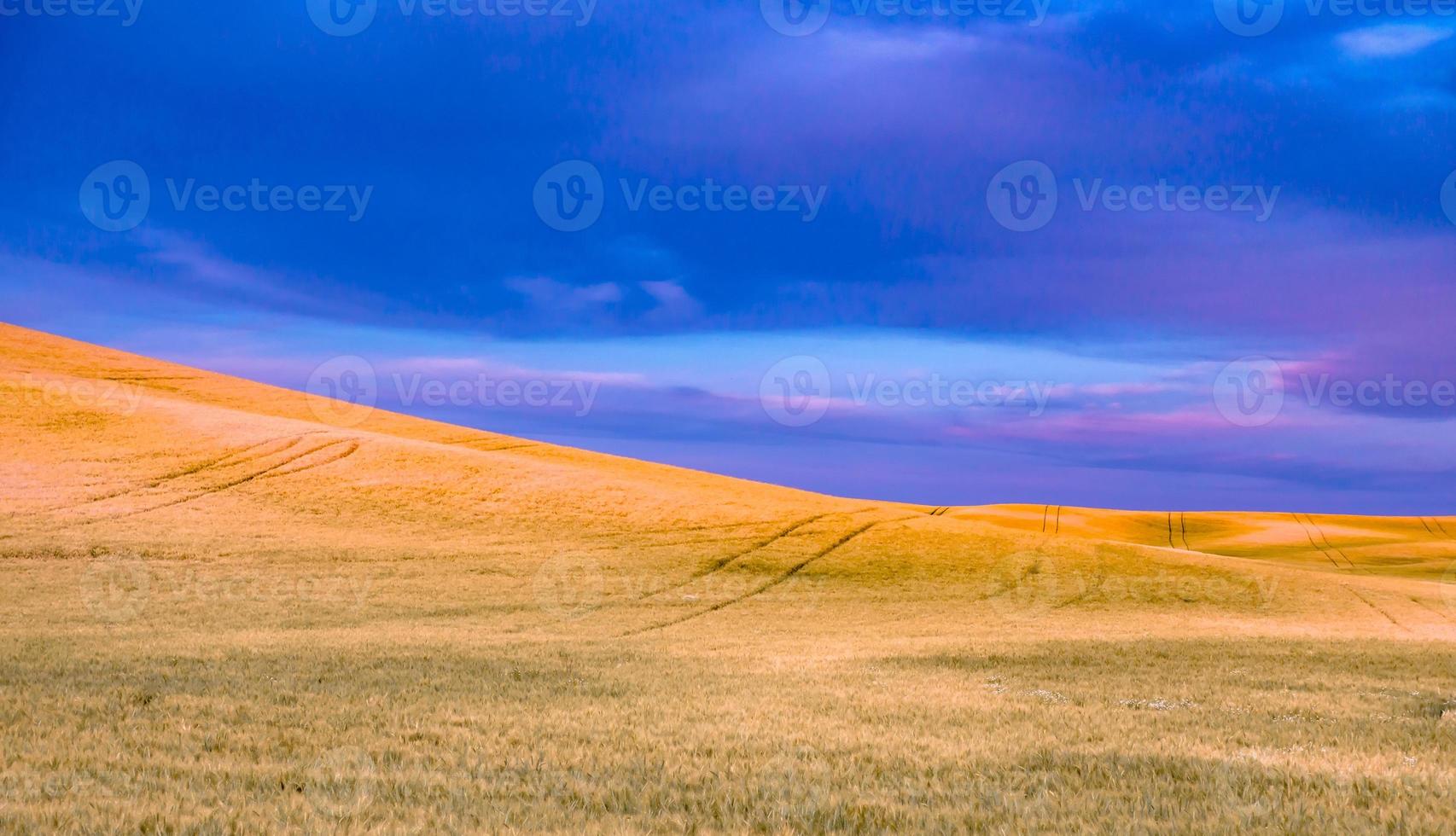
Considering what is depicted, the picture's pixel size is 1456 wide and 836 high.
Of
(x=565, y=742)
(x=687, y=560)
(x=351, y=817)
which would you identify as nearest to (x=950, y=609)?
(x=687, y=560)

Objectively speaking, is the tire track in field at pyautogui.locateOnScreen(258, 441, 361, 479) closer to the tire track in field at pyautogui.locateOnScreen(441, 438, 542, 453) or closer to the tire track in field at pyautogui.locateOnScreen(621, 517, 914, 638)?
the tire track in field at pyautogui.locateOnScreen(441, 438, 542, 453)

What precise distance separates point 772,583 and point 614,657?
1929cm

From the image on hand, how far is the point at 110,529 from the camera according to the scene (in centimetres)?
3772

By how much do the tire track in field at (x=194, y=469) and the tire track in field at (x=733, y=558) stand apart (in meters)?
26.3

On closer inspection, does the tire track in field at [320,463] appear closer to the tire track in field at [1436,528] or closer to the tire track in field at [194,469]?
the tire track in field at [194,469]

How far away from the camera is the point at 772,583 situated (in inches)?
1554

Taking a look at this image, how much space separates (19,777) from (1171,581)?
45.1 metres

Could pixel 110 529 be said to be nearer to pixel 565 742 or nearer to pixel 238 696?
pixel 238 696

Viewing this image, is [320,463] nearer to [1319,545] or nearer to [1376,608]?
[1376,608]

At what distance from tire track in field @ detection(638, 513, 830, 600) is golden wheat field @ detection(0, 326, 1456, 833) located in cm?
42

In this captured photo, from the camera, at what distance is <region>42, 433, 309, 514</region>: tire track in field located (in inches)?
1628

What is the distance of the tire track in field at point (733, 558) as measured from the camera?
37031mm

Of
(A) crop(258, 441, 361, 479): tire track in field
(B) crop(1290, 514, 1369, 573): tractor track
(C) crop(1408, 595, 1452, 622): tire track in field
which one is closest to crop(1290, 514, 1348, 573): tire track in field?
(B) crop(1290, 514, 1369, 573): tractor track

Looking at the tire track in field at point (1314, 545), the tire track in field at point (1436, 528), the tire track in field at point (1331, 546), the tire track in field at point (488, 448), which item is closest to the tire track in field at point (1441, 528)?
the tire track in field at point (1436, 528)
